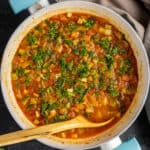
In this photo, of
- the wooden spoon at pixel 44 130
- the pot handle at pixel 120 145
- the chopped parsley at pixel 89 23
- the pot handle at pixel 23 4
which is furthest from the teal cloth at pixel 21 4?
the pot handle at pixel 120 145

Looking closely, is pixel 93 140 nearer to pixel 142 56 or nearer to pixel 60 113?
pixel 60 113

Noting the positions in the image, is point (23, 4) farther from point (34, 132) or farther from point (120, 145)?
point (120, 145)

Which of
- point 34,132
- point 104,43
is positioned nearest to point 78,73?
point 104,43

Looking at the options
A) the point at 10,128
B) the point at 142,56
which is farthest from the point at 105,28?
the point at 10,128

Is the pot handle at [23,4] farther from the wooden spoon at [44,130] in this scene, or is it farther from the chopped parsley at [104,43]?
the wooden spoon at [44,130]

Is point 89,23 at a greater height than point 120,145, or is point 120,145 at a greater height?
point 89,23

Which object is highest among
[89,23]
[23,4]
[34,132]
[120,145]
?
[23,4]

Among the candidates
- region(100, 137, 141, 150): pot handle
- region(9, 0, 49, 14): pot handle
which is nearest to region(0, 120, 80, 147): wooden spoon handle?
region(100, 137, 141, 150): pot handle
